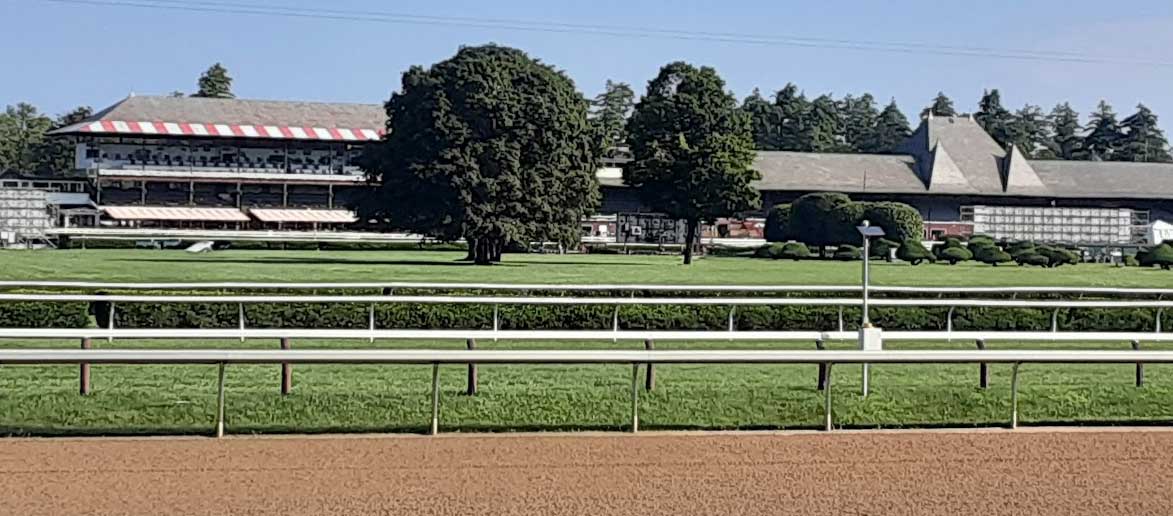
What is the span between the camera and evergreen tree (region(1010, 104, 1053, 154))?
118m

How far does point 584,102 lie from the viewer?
4247 centimetres

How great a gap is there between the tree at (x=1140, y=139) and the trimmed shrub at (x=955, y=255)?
225 feet

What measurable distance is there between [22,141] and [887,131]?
224 feet

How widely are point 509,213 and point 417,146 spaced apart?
310 cm

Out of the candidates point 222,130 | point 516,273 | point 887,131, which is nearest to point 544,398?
point 516,273

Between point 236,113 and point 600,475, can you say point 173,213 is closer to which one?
point 236,113

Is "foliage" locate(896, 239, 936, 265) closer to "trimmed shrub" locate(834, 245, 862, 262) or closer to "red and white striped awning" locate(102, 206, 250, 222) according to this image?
"trimmed shrub" locate(834, 245, 862, 262)

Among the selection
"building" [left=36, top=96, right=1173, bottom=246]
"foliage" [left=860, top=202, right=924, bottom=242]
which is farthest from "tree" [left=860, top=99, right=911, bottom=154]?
"foliage" [left=860, top=202, right=924, bottom=242]

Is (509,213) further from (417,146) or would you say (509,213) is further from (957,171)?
(957,171)

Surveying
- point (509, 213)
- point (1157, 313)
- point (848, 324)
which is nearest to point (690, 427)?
point (848, 324)

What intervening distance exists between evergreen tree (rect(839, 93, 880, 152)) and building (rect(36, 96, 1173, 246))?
47402mm

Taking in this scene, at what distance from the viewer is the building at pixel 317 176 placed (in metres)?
68.9

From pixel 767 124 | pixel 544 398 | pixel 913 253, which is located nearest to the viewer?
pixel 544 398

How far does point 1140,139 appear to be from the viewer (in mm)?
114812
